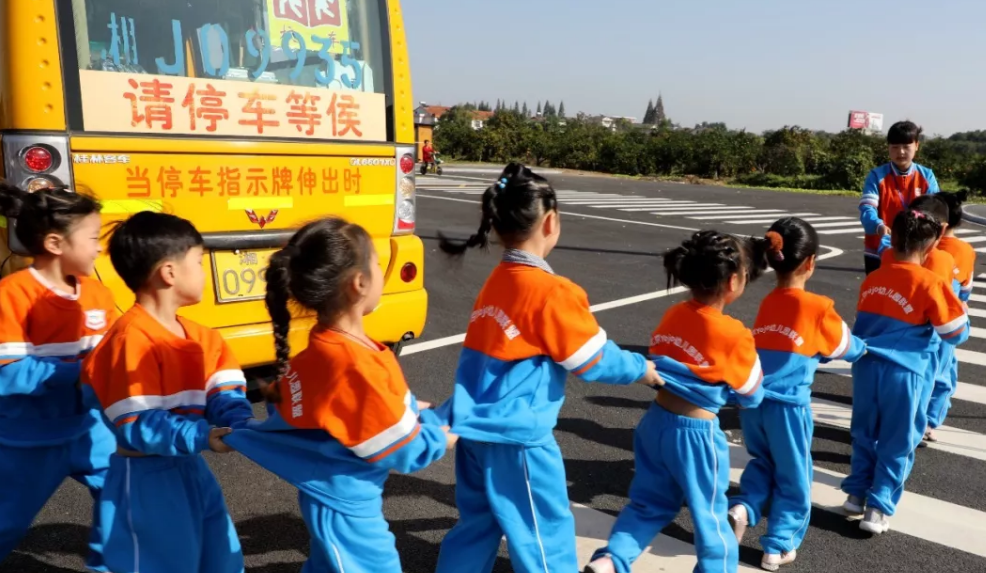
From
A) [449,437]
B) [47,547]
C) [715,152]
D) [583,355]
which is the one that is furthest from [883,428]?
[715,152]

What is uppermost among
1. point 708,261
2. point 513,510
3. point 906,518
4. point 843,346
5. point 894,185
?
point 894,185

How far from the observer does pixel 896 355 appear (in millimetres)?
3588

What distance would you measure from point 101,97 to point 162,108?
0.30 meters

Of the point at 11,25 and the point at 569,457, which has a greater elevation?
the point at 11,25

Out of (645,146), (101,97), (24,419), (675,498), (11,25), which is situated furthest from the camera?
(645,146)

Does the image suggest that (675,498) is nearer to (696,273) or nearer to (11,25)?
(696,273)

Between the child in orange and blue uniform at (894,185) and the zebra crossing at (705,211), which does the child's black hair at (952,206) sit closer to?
the child in orange and blue uniform at (894,185)

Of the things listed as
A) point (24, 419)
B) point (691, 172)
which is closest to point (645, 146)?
point (691, 172)

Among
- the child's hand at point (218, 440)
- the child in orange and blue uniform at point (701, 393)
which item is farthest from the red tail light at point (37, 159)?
the child in orange and blue uniform at point (701, 393)

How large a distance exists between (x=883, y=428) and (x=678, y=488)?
1.19m

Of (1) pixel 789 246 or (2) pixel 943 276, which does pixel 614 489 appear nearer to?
(1) pixel 789 246

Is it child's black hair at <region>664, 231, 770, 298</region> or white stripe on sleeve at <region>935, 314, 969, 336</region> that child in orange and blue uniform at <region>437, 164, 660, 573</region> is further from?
white stripe on sleeve at <region>935, 314, 969, 336</region>

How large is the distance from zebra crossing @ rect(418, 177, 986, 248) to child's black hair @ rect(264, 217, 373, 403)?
15.3 metres

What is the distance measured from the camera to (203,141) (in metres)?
4.38
